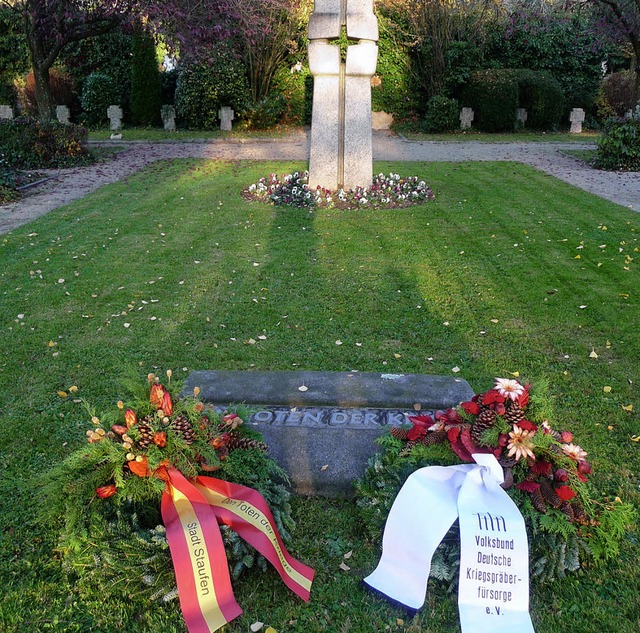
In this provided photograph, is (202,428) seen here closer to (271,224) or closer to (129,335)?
(129,335)

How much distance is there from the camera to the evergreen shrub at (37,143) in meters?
13.2

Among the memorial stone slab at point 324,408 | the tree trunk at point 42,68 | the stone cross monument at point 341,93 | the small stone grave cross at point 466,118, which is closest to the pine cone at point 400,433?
the memorial stone slab at point 324,408

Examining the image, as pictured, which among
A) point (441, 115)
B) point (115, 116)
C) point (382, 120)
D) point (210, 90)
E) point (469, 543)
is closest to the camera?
point (469, 543)

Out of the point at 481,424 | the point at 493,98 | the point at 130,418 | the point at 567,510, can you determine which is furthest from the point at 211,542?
the point at 493,98

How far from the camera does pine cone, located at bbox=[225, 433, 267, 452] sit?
9.13 ft

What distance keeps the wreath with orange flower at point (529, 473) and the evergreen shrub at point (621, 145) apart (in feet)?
39.6

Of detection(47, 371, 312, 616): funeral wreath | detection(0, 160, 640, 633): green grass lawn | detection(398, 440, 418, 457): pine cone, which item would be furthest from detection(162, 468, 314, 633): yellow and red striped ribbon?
detection(398, 440, 418, 457): pine cone

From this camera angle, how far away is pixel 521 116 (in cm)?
2000

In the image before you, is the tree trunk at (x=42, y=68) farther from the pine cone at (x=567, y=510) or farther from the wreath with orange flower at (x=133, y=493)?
the pine cone at (x=567, y=510)

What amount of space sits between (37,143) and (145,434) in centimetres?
1272

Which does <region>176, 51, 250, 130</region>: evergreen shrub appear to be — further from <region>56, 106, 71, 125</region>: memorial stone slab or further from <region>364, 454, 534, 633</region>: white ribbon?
<region>364, 454, 534, 633</region>: white ribbon

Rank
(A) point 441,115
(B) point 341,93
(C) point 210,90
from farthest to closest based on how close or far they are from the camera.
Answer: (A) point 441,115, (C) point 210,90, (B) point 341,93

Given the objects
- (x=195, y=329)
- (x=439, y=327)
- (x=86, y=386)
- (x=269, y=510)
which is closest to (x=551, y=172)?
(x=439, y=327)

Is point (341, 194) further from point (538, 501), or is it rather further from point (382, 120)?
point (382, 120)
